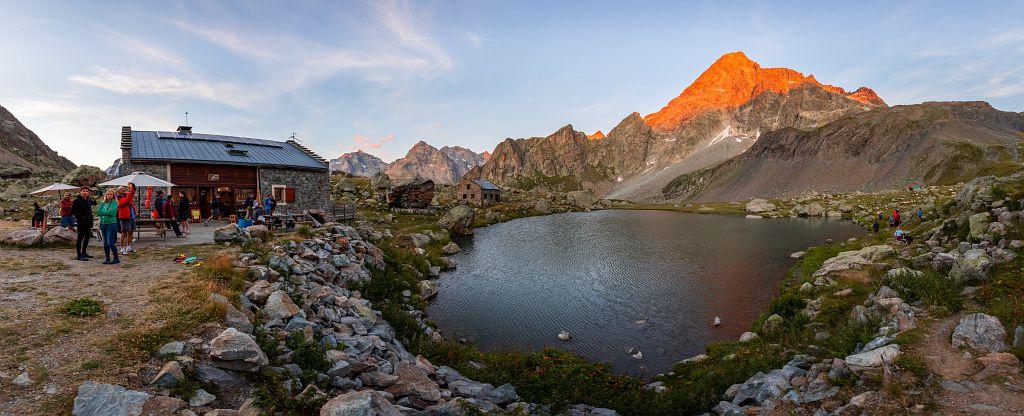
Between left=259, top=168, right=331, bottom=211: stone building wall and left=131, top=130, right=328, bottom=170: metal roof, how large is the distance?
92 centimetres

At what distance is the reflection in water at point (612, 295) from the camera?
20.8m

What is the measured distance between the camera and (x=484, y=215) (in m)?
82.6

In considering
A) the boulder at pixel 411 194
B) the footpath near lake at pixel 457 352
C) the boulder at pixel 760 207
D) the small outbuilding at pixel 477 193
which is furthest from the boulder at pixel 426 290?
the boulder at pixel 760 207

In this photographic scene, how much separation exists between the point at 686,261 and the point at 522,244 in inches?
768

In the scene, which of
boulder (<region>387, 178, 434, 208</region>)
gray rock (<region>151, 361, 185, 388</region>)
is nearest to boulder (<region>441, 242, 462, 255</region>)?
boulder (<region>387, 178, 434, 208</region>)

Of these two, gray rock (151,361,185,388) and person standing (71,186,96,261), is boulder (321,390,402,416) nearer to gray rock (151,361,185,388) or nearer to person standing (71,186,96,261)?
gray rock (151,361,185,388)

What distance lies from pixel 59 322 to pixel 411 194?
196ft

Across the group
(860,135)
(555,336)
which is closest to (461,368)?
(555,336)

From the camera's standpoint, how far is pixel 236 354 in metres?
9.80

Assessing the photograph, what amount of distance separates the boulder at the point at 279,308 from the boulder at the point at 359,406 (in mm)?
6272

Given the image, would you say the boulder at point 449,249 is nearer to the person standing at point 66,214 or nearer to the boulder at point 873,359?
the person standing at point 66,214

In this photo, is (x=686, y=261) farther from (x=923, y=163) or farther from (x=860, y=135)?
(x=860, y=135)

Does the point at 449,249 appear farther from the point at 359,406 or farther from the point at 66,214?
the point at 359,406

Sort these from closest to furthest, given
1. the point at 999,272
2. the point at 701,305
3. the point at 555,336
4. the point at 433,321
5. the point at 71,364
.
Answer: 1. the point at 71,364
2. the point at 999,272
3. the point at 555,336
4. the point at 433,321
5. the point at 701,305
